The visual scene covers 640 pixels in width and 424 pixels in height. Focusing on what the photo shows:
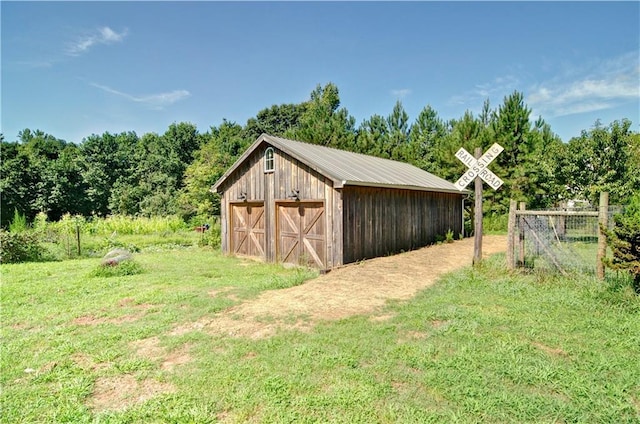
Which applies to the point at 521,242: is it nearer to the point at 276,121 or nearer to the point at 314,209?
the point at 314,209

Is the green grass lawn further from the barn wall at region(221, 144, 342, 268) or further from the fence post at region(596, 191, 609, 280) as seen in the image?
the barn wall at region(221, 144, 342, 268)

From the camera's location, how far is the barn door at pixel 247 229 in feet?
39.2

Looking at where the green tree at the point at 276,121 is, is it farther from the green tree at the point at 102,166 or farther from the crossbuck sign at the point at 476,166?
the crossbuck sign at the point at 476,166

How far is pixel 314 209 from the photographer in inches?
400

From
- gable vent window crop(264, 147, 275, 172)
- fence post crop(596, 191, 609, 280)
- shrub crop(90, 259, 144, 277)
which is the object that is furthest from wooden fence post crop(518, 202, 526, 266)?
shrub crop(90, 259, 144, 277)

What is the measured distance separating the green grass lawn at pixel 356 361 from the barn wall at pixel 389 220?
3651mm

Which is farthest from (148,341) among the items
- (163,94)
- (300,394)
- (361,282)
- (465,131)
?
(465,131)

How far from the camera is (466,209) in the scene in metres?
20.4

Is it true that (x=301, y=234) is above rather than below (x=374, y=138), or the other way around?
below

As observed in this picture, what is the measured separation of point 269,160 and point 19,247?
28.3ft

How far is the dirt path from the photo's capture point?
4988 millimetres

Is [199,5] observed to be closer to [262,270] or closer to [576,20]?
[262,270]

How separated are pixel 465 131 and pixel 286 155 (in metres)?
14.7

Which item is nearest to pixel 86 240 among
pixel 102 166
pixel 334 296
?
pixel 334 296
